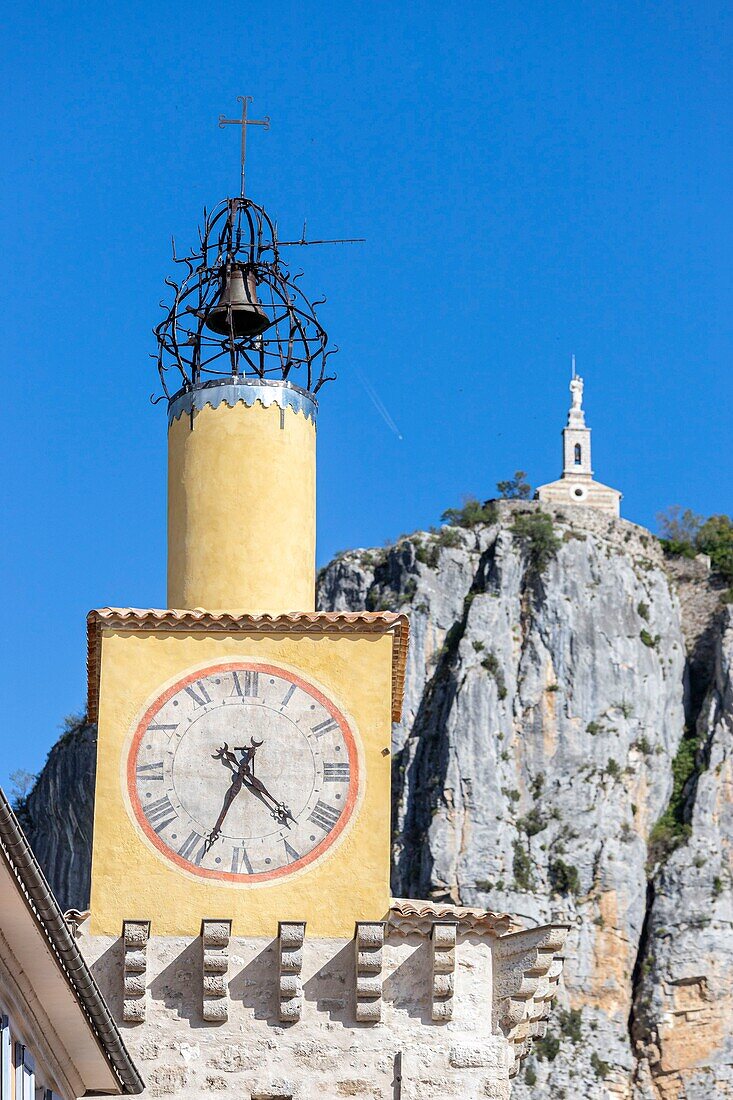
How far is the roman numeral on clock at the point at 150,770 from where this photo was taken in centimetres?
2078

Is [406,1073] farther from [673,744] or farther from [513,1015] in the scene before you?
[673,744]

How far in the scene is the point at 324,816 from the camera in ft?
68.1

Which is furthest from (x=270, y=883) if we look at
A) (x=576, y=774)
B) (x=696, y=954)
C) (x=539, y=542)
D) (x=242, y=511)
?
(x=539, y=542)

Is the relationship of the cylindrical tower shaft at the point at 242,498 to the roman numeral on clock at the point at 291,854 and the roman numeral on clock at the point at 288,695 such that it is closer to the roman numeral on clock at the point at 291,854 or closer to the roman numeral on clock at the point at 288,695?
the roman numeral on clock at the point at 288,695

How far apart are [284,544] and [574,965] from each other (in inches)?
3075

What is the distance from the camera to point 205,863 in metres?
20.5

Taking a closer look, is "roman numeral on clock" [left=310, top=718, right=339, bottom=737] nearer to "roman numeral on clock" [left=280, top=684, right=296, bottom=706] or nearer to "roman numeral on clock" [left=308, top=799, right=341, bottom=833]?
"roman numeral on clock" [left=280, top=684, right=296, bottom=706]

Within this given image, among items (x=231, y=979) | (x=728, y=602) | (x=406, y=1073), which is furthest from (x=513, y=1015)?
(x=728, y=602)

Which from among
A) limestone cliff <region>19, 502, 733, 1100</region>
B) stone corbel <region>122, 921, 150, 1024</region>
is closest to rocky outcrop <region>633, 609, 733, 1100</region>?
limestone cliff <region>19, 502, 733, 1100</region>

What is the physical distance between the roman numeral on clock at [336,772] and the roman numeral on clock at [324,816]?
243 millimetres

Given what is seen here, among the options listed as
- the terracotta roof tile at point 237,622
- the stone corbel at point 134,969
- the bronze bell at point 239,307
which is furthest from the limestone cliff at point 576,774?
the stone corbel at point 134,969

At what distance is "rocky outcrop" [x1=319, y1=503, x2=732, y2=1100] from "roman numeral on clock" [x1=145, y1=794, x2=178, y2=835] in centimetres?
7550

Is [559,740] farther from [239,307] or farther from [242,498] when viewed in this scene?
[242,498]

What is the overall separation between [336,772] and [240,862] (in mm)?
1239
